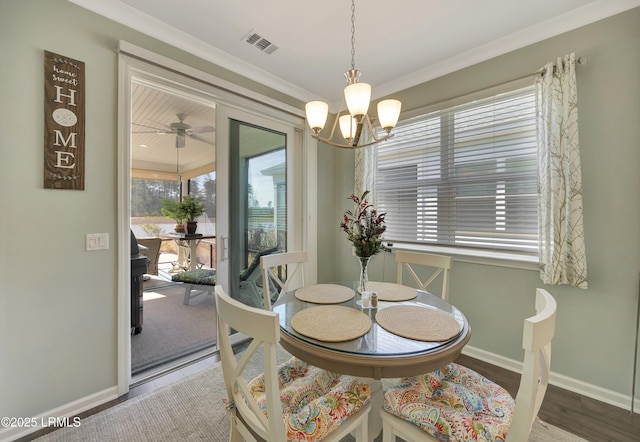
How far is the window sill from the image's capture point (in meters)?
2.17

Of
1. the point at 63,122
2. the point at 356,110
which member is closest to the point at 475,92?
Answer: the point at 356,110

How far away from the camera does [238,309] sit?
36.6 inches

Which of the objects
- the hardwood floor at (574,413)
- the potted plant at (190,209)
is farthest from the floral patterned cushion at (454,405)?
the potted plant at (190,209)

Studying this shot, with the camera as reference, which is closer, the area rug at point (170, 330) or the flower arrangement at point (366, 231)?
the flower arrangement at point (366, 231)

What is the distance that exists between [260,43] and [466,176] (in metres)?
2.23

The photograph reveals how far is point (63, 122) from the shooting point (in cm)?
167

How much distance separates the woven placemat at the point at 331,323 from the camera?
1.21 m

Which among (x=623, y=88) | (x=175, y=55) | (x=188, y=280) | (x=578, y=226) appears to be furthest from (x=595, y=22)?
(x=188, y=280)

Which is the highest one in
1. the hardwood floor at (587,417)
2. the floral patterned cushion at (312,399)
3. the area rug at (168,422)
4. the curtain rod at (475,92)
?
the curtain rod at (475,92)

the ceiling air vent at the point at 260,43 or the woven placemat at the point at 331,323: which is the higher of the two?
the ceiling air vent at the point at 260,43

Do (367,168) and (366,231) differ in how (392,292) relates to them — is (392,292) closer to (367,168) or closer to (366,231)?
(366,231)

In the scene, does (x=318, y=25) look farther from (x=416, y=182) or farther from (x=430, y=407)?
(x=430, y=407)

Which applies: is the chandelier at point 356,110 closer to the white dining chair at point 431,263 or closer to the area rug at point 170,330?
the white dining chair at point 431,263

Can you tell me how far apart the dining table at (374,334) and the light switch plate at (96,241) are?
130 centimetres
